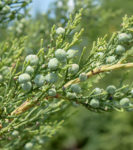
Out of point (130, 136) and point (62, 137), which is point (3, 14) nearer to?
point (130, 136)

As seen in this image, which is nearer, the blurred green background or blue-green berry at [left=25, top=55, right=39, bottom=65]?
blue-green berry at [left=25, top=55, right=39, bottom=65]

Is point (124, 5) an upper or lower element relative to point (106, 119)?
upper


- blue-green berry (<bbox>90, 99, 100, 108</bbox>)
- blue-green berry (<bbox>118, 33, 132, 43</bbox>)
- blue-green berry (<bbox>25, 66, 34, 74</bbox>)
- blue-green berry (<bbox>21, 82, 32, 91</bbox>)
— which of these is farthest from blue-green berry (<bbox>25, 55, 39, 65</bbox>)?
blue-green berry (<bbox>118, 33, 132, 43</bbox>)

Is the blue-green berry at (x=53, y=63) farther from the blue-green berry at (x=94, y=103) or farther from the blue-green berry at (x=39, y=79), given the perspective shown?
the blue-green berry at (x=94, y=103)

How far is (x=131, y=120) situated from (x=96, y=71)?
6.99 metres

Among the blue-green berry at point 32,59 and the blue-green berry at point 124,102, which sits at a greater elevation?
the blue-green berry at point 32,59

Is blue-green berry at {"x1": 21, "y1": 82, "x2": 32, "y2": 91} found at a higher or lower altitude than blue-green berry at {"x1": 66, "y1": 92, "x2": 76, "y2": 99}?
higher

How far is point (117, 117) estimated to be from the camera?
316 inches

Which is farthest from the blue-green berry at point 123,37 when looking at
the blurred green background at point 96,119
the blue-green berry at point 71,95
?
the blurred green background at point 96,119

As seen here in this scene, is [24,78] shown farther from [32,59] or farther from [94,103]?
[94,103]

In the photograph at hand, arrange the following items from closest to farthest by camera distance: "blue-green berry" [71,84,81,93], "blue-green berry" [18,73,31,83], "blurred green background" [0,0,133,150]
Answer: "blue-green berry" [18,73,31,83]
"blue-green berry" [71,84,81,93]
"blurred green background" [0,0,133,150]

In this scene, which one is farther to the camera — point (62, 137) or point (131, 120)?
point (62, 137)

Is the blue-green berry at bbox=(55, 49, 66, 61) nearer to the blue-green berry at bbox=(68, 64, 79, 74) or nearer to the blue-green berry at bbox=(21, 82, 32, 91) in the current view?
the blue-green berry at bbox=(68, 64, 79, 74)

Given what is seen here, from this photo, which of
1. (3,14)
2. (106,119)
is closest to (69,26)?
(3,14)
